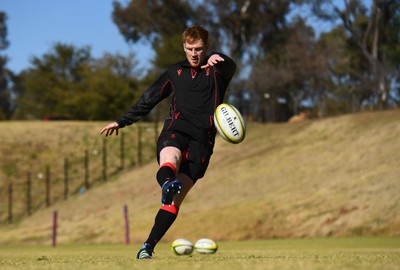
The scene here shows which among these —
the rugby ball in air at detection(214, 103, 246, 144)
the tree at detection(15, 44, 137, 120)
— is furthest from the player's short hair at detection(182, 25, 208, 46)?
the tree at detection(15, 44, 137, 120)

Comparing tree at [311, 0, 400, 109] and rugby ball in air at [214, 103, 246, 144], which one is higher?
tree at [311, 0, 400, 109]

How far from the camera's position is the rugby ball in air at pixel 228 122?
364 inches

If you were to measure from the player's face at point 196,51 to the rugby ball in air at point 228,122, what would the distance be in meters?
0.59

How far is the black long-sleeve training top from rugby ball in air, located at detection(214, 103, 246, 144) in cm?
19

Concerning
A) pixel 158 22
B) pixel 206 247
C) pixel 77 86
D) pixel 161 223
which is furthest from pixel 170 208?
pixel 77 86

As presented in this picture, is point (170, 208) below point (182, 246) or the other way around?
the other way around

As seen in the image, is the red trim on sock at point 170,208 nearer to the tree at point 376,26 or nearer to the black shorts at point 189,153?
the black shorts at point 189,153

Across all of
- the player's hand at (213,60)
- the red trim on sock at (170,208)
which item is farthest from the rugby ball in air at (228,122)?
the red trim on sock at (170,208)

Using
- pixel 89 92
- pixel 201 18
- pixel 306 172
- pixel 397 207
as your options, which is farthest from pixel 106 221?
pixel 89 92

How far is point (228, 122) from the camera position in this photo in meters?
9.24

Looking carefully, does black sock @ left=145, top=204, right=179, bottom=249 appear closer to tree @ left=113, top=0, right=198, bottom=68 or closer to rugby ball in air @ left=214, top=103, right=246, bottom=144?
rugby ball in air @ left=214, top=103, right=246, bottom=144

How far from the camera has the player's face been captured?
9.36 m

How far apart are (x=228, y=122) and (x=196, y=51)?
885mm

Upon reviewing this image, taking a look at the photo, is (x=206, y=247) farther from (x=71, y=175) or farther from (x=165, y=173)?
(x=71, y=175)
